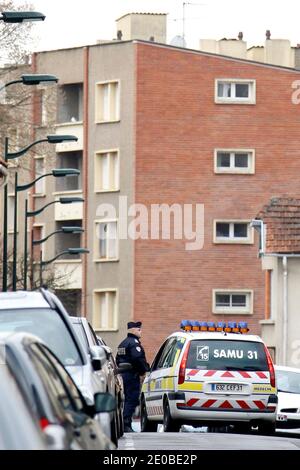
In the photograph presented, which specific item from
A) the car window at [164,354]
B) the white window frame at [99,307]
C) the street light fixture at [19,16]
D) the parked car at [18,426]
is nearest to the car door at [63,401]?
the parked car at [18,426]

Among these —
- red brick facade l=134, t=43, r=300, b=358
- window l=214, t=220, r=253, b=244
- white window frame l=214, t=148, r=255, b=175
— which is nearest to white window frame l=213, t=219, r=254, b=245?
window l=214, t=220, r=253, b=244

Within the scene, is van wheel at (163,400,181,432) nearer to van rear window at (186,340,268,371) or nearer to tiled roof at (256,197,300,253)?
van rear window at (186,340,268,371)

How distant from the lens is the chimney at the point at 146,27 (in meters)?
85.5

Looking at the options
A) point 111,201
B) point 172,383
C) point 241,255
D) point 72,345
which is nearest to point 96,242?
A: point 111,201

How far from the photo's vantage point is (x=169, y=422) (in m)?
24.2

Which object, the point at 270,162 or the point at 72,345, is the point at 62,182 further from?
the point at 72,345

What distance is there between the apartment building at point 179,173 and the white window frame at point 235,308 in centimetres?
5

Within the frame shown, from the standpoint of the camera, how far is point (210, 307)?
74.1m

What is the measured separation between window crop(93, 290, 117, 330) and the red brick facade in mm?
1822

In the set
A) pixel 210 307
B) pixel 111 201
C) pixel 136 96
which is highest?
pixel 136 96

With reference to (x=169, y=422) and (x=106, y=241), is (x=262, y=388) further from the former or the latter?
(x=106, y=241)

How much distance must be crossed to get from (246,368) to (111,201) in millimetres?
51953

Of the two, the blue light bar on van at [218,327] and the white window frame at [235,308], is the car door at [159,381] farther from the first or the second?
the white window frame at [235,308]

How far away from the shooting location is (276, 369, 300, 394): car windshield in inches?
1266
